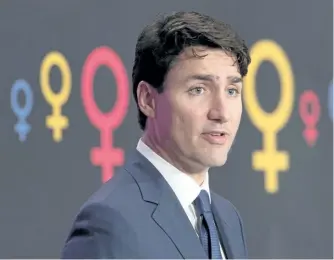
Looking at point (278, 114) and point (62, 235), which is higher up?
point (278, 114)

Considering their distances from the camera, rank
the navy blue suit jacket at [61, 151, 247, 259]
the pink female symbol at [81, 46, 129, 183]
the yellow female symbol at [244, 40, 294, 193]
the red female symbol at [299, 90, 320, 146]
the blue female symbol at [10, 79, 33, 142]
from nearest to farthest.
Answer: the navy blue suit jacket at [61, 151, 247, 259] → the blue female symbol at [10, 79, 33, 142] → the pink female symbol at [81, 46, 129, 183] → the yellow female symbol at [244, 40, 294, 193] → the red female symbol at [299, 90, 320, 146]

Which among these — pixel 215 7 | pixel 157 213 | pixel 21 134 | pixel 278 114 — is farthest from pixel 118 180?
pixel 278 114

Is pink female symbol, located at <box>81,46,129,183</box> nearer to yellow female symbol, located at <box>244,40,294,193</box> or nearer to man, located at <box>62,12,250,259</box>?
yellow female symbol, located at <box>244,40,294,193</box>

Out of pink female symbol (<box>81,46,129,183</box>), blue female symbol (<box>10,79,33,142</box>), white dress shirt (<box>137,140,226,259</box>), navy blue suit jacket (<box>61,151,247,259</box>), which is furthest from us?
pink female symbol (<box>81,46,129,183</box>)

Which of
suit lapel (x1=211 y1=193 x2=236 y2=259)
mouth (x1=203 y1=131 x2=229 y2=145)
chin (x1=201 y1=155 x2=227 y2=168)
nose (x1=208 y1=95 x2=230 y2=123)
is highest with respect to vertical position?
nose (x1=208 y1=95 x2=230 y2=123)

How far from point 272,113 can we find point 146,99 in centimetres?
142

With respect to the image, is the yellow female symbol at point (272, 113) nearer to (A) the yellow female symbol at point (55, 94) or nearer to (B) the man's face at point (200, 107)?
(A) the yellow female symbol at point (55, 94)

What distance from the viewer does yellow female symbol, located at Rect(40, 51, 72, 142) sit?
1809 millimetres

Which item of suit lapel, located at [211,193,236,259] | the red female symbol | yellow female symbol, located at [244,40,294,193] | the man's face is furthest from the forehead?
the red female symbol

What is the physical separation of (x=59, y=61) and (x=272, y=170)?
895 mm

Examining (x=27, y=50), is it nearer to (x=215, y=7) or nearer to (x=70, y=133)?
(x=70, y=133)

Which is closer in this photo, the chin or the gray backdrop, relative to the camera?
the chin

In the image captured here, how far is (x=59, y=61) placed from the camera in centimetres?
185

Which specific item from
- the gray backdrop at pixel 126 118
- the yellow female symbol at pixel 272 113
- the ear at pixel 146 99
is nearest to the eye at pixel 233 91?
the ear at pixel 146 99
